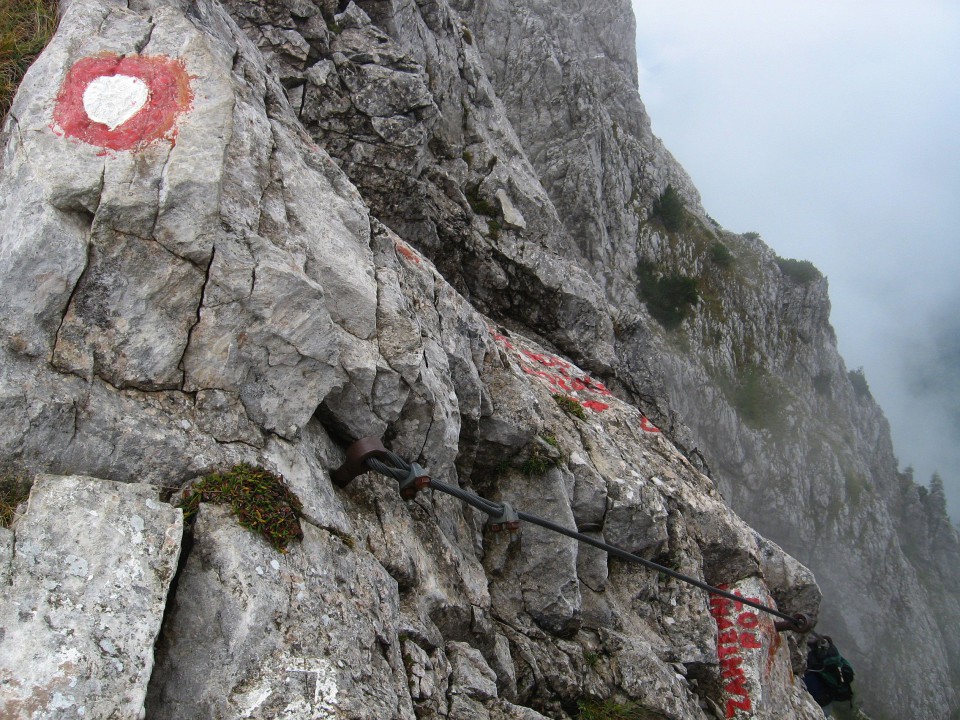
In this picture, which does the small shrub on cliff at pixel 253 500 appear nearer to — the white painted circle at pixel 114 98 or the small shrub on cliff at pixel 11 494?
the small shrub on cliff at pixel 11 494

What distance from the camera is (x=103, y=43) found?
7.22m

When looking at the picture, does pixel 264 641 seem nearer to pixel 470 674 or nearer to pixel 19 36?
pixel 470 674

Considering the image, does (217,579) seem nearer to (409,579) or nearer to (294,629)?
(294,629)

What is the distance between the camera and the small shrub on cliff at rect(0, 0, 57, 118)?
283 inches

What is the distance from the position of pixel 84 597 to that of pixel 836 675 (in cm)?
1757

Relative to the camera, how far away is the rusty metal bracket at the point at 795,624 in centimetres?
1344

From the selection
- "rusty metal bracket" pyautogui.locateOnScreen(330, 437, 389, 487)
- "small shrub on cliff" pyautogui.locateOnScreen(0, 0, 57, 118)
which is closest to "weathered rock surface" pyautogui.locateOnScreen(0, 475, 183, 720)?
"rusty metal bracket" pyautogui.locateOnScreen(330, 437, 389, 487)

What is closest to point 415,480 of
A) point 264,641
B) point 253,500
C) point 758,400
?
point 253,500

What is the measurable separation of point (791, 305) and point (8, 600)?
68765mm

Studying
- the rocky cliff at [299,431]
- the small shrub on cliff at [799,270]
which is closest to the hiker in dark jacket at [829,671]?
the rocky cliff at [299,431]

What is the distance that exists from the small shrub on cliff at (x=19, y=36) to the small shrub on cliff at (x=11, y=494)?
4339 mm

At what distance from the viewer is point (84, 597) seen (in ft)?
14.9

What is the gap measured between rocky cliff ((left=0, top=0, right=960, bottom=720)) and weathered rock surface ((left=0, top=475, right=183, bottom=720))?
0.06ft

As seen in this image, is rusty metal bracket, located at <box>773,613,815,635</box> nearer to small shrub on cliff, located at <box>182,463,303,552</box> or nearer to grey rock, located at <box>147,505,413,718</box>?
grey rock, located at <box>147,505,413,718</box>
